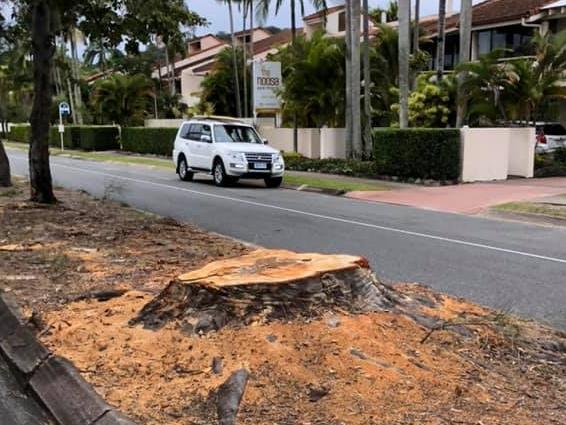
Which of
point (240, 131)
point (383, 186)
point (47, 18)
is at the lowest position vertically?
point (383, 186)

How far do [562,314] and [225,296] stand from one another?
336 cm

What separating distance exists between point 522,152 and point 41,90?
14.6 meters

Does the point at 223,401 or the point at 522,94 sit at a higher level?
the point at 522,94

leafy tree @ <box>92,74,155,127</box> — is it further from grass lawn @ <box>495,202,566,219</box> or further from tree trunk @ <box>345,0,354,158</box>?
grass lawn @ <box>495,202,566,219</box>

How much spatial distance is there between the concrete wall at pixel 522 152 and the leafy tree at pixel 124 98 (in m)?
27.6

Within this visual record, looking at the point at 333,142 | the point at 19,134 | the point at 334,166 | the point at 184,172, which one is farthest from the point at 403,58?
the point at 19,134

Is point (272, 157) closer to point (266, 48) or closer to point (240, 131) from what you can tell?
point (240, 131)

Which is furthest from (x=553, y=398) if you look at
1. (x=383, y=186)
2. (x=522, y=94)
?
(x=522, y=94)

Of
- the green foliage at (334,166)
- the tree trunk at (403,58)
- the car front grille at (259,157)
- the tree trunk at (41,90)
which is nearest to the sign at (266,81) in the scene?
the green foliage at (334,166)

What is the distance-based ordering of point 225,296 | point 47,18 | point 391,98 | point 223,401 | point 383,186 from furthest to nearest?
point 391,98, point 383,186, point 47,18, point 225,296, point 223,401

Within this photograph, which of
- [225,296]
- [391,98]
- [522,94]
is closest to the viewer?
[225,296]

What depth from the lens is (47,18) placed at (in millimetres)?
11984

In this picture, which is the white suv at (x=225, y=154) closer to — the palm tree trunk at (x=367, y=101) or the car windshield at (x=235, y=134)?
the car windshield at (x=235, y=134)

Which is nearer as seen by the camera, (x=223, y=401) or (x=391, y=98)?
(x=223, y=401)
